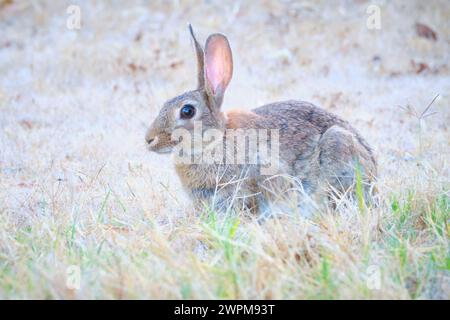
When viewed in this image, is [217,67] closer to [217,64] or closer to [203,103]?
[217,64]

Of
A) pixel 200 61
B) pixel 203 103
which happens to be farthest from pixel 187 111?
pixel 200 61

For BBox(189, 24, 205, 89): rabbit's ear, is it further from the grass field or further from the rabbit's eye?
the grass field

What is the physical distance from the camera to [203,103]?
436 cm

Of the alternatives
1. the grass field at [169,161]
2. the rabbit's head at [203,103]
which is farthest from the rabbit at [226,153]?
the grass field at [169,161]

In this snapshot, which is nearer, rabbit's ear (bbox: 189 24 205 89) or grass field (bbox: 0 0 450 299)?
grass field (bbox: 0 0 450 299)

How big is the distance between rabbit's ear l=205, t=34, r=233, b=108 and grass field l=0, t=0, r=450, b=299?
0.76 m

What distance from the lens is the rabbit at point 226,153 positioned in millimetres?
4273

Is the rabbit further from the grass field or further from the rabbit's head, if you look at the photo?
the grass field

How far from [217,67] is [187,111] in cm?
36

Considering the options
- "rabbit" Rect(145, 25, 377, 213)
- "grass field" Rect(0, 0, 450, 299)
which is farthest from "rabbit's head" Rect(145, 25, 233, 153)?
"grass field" Rect(0, 0, 450, 299)

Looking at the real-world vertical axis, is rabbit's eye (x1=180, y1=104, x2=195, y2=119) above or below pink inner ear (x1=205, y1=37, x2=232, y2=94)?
below

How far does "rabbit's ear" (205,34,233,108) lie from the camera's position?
4.32 metres
